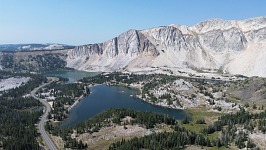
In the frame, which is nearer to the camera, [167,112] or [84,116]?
[84,116]

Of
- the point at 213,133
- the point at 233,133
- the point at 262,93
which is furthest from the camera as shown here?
the point at 262,93

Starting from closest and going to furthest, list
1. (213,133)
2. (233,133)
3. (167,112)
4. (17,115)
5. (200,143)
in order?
(200,143) → (233,133) → (213,133) → (17,115) → (167,112)

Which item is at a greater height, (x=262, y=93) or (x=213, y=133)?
(x=262, y=93)

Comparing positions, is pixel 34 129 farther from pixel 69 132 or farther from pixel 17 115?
pixel 17 115

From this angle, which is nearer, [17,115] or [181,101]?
[17,115]

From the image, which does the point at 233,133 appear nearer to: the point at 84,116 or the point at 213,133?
the point at 213,133

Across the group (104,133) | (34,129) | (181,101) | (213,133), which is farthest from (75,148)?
(181,101)

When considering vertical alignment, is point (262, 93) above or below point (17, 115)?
above

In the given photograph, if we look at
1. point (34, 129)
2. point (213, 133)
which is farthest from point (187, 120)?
Result: point (34, 129)

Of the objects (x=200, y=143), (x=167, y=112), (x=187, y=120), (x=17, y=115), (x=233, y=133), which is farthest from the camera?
(x=167, y=112)
